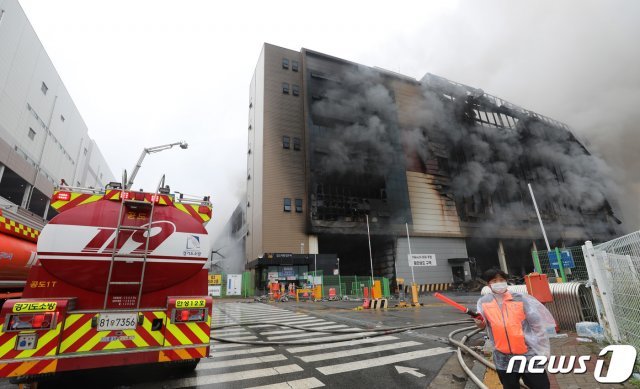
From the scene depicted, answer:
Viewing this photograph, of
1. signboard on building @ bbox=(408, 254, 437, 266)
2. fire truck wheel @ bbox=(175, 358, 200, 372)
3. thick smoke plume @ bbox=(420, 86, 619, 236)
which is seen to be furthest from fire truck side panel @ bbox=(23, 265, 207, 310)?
thick smoke plume @ bbox=(420, 86, 619, 236)

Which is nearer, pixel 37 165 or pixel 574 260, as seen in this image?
pixel 574 260

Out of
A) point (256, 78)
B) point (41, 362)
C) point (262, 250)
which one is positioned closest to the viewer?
point (41, 362)

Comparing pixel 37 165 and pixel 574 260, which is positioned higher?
pixel 37 165

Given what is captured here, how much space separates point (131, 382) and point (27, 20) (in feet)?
146

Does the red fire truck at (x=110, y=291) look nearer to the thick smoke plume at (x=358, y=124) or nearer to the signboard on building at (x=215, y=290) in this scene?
the signboard on building at (x=215, y=290)

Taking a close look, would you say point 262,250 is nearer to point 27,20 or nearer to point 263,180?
point 263,180

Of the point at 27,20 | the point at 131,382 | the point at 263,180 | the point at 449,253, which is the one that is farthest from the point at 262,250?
the point at 27,20

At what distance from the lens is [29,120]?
30.5 metres

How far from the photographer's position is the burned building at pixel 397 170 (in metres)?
29.6

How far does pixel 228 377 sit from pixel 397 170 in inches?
1288

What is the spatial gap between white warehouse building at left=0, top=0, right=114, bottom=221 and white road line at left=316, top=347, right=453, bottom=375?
92.3 feet

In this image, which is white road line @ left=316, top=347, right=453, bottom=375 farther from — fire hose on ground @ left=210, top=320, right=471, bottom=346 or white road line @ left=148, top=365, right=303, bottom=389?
fire hose on ground @ left=210, top=320, right=471, bottom=346

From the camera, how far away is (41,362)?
9.66ft

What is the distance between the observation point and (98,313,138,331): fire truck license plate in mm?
3225
